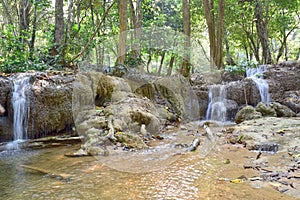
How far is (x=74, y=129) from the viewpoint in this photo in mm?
5578

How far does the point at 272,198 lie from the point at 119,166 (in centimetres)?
188

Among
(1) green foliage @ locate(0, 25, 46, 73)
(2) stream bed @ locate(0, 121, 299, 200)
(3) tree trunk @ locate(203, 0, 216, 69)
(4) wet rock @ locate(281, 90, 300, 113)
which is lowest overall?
(2) stream bed @ locate(0, 121, 299, 200)

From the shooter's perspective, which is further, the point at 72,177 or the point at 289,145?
the point at 289,145

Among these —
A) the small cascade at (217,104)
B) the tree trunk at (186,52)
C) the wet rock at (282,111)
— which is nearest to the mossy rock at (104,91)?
the tree trunk at (186,52)

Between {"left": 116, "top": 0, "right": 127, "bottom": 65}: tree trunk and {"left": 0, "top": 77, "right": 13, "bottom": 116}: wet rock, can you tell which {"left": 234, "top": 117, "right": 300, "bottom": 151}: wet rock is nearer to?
{"left": 116, "top": 0, "right": 127, "bottom": 65}: tree trunk

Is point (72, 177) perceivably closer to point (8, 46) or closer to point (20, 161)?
point (20, 161)

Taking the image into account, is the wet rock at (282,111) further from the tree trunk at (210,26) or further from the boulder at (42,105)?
the boulder at (42,105)

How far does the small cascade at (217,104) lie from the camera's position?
8.90 metres

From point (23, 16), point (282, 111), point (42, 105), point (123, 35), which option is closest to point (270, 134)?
point (282, 111)

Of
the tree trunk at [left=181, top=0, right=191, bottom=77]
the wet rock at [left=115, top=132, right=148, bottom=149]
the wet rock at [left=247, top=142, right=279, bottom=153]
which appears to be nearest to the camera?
the wet rock at [left=247, top=142, right=279, bottom=153]

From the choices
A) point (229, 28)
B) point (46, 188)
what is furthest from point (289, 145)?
point (229, 28)

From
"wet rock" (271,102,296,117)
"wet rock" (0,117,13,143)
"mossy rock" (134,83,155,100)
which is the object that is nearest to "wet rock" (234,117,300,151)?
"wet rock" (271,102,296,117)

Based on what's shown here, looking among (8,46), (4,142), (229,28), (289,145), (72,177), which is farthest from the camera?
(229,28)

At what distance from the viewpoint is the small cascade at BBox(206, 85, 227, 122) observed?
8.90m
